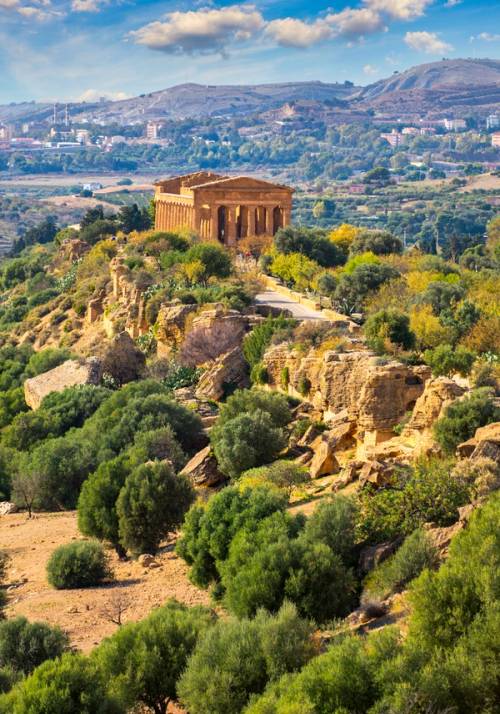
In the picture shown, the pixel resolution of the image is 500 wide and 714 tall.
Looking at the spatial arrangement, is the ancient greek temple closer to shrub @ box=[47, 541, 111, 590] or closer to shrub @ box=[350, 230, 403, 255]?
shrub @ box=[350, 230, 403, 255]

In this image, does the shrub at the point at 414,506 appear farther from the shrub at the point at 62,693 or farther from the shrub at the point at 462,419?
the shrub at the point at 62,693

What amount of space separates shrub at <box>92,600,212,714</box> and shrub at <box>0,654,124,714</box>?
61 centimetres

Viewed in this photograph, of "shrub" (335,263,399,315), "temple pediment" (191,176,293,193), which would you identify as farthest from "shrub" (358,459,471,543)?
"temple pediment" (191,176,293,193)

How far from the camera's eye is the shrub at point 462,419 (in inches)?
839

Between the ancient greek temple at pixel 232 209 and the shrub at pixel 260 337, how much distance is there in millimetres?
23030

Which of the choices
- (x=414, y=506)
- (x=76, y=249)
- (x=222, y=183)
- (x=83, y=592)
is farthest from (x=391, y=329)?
(x=76, y=249)

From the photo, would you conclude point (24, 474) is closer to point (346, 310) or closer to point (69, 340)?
point (346, 310)

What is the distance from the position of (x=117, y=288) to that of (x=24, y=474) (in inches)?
690

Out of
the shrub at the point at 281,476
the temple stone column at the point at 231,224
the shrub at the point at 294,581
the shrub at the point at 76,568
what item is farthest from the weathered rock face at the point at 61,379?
the temple stone column at the point at 231,224

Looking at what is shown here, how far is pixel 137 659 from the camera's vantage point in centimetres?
1523

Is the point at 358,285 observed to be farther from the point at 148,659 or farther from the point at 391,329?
the point at 148,659

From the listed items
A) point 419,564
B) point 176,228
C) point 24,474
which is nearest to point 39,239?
point 176,228

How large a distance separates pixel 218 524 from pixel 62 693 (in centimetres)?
614

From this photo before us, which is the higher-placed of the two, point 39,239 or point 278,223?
point 278,223
